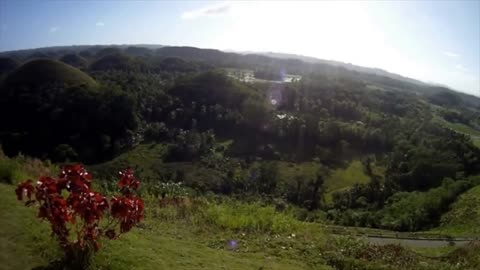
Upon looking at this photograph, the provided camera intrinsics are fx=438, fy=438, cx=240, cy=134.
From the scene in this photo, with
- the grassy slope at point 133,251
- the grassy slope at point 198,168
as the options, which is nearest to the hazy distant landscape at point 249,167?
the grassy slope at point 133,251

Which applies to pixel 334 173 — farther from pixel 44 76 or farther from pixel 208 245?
pixel 208 245

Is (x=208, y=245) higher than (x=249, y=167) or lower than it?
higher

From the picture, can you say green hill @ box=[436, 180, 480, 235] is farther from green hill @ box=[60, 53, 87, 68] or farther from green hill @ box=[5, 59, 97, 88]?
green hill @ box=[60, 53, 87, 68]

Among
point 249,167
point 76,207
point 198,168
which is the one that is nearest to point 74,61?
point 198,168

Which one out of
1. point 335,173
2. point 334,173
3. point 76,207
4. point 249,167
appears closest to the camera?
point 76,207

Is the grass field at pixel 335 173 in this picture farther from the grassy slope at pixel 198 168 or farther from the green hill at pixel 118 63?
the green hill at pixel 118 63

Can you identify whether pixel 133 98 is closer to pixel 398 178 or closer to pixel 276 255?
pixel 398 178

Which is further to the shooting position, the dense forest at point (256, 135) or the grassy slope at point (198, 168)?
the grassy slope at point (198, 168)
